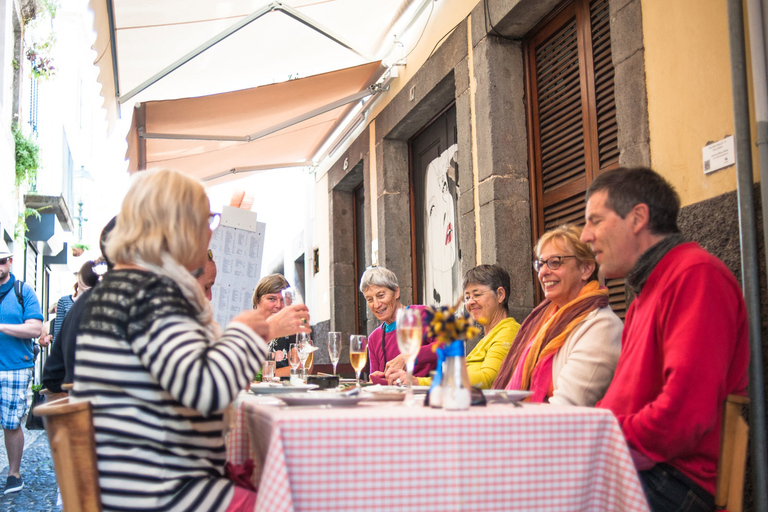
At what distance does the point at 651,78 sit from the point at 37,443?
7360 millimetres

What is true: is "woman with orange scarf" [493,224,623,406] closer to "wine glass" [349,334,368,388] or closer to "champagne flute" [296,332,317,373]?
"wine glass" [349,334,368,388]

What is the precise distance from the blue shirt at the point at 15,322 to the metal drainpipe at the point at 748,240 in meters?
5.23

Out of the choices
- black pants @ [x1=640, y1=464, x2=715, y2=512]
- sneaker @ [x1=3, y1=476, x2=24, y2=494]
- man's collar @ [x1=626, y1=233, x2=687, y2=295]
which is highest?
man's collar @ [x1=626, y1=233, x2=687, y2=295]

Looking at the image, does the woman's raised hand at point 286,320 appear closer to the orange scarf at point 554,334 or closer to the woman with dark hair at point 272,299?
the orange scarf at point 554,334

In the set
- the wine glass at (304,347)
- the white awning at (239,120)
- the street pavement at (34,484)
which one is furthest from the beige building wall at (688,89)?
the street pavement at (34,484)

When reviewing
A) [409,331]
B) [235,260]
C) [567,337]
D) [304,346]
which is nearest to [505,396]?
[409,331]

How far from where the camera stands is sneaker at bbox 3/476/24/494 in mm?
5082

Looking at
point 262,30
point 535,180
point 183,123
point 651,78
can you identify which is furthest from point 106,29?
point 651,78

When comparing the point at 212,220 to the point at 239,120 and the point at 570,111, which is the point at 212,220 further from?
the point at 239,120

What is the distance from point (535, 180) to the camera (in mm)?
5242

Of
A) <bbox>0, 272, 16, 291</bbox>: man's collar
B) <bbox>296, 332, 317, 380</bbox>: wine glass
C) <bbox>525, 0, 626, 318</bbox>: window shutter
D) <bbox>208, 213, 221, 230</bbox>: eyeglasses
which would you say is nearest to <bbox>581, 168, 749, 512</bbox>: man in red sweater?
<bbox>208, 213, 221, 230</bbox>: eyeglasses

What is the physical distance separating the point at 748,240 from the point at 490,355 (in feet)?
4.54

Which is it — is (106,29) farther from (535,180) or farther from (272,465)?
(272,465)

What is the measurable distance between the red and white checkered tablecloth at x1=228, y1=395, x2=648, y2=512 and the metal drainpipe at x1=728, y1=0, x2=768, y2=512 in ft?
4.13
